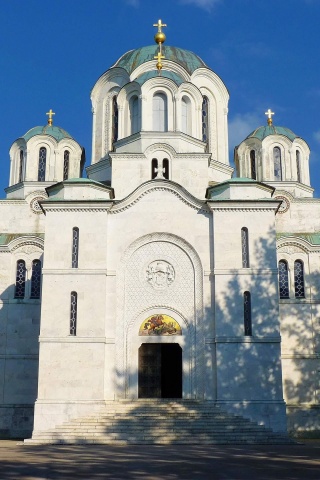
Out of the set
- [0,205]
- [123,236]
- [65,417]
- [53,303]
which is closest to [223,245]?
[123,236]

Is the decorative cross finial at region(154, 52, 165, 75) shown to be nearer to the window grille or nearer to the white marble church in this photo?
the white marble church

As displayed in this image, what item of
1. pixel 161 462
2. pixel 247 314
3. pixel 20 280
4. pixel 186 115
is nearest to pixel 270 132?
pixel 186 115

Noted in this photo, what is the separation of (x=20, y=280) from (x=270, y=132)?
11.8 meters

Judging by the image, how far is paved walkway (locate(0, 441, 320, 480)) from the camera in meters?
10.6

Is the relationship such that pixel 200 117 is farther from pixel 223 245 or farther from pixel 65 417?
pixel 65 417

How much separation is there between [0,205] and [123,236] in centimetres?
711

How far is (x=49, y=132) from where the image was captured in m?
26.4

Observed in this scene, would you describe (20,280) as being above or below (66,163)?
below

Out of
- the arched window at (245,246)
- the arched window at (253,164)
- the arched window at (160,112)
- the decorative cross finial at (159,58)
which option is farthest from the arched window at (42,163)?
the arched window at (245,246)

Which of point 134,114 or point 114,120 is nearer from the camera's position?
point 134,114

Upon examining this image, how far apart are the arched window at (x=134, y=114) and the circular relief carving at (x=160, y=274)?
6109 mm

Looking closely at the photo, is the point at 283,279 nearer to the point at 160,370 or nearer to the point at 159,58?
the point at 160,370

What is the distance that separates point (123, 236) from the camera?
20250 millimetres

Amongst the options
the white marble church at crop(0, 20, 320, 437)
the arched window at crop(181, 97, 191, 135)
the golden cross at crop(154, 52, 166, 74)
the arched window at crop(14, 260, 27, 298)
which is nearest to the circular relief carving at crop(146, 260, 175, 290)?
the white marble church at crop(0, 20, 320, 437)
